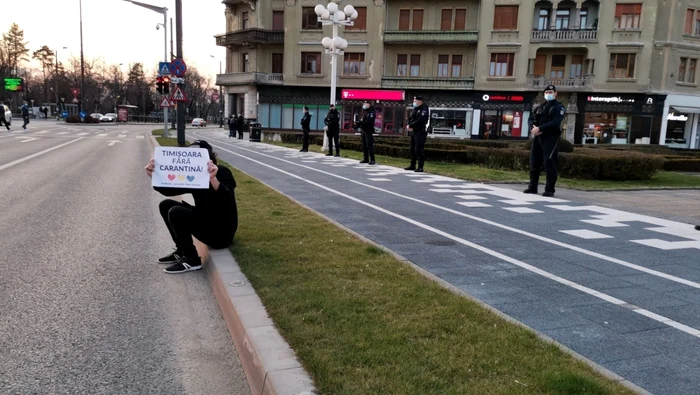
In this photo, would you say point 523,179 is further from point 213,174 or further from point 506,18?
point 506,18

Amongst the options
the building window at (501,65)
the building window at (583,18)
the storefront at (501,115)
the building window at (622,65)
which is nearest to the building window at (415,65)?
the storefront at (501,115)

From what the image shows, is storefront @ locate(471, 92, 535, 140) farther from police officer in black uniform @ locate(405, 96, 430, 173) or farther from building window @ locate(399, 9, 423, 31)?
police officer in black uniform @ locate(405, 96, 430, 173)

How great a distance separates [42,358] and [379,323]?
221 cm

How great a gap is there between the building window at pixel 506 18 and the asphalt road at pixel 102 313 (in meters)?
41.2

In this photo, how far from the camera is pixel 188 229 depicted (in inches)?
214

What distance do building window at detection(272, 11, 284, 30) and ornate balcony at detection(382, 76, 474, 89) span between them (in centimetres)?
1082

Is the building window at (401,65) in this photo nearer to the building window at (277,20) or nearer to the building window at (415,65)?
the building window at (415,65)

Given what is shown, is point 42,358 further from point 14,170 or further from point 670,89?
point 670,89

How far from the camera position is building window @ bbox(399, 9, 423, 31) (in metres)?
45.9

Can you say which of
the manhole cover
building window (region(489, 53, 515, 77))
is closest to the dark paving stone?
the manhole cover

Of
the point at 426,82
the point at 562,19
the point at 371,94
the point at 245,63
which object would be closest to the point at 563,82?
the point at 562,19

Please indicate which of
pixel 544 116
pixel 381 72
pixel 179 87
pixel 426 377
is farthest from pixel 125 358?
pixel 381 72

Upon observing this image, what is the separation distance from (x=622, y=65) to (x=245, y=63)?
32459 millimetres

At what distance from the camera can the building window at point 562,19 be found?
43.1 meters
